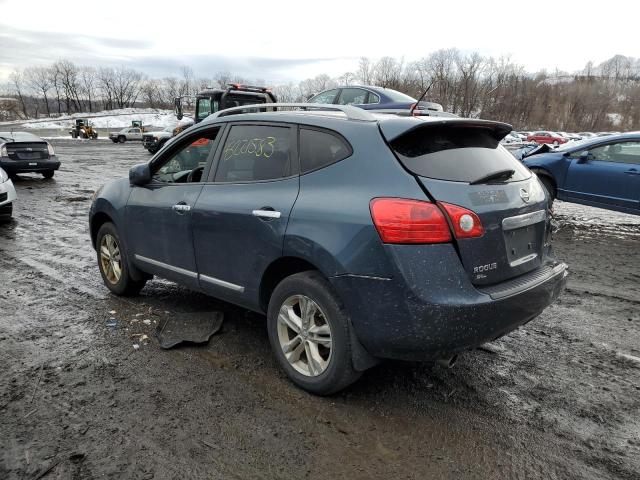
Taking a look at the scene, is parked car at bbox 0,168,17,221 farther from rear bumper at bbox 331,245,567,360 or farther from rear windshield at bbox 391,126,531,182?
rear windshield at bbox 391,126,531,182

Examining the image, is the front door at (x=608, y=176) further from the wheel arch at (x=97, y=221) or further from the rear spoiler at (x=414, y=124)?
the wheel arch at (x=97, y=221)

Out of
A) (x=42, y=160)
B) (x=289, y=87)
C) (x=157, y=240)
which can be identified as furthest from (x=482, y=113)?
(x=157, y=240)

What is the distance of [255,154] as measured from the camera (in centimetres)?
343

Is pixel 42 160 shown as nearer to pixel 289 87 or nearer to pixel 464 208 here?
pixel 464 208

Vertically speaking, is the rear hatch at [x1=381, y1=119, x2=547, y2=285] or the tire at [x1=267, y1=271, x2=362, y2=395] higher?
the rear hatch at [x1=381, y1=119, x2=547, y2=285]

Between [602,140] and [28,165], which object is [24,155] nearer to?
[28,165]

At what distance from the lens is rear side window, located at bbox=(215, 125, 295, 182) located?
3227mm

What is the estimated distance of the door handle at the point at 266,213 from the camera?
3009 mm

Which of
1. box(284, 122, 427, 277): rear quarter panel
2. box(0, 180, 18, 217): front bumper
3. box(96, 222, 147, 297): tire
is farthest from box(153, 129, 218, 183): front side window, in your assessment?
box(0, 180, 18, 217): front bumper

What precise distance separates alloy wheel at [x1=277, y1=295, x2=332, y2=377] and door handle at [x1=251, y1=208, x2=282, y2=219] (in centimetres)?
53

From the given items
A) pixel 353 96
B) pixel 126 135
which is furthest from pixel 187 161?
pixel 126 135

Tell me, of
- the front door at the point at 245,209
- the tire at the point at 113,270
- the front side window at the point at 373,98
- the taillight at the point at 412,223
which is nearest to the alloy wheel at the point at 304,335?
Answer: the front door at the point at 245,209

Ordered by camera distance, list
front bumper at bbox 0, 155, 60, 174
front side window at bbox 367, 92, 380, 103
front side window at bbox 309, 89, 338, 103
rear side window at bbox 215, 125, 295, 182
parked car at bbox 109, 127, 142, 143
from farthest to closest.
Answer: parked car at bbox 109, 127, 142, 143 → front bumper at bbox 0, 155, 60, 174 → front side window at bbox 309, 89, 338, 103 → front side window at bbox 367, 92, 380, 103 → rear side window at bbox 215, 125, 295, 182

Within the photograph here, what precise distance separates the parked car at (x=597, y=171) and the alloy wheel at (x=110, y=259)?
7.85m
